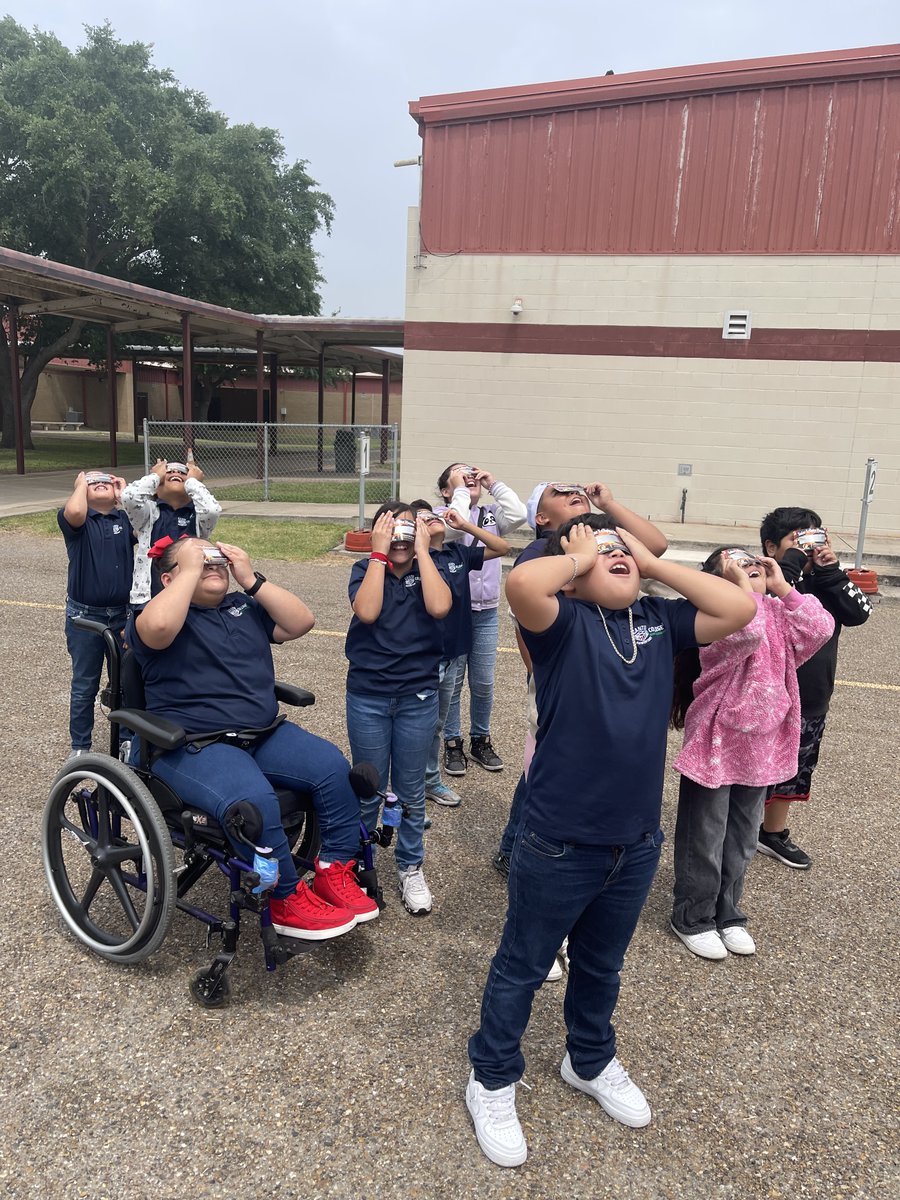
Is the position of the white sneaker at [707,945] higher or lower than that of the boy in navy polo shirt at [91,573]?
lower

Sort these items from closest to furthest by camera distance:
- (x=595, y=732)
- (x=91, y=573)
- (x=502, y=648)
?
1. (x=595, y=732)
2. (x=91, y=573)
3. (x=502, y=648)

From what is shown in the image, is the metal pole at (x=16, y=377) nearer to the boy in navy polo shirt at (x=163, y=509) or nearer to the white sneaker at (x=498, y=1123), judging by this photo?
the boy in navy polo shirt at (x=163, y=509)

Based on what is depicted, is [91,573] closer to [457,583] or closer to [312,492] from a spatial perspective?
[457,583]

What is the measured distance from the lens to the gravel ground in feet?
6.97

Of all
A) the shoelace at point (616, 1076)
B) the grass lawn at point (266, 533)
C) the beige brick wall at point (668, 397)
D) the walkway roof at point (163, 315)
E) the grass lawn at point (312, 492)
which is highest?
the walkway roof at point (163, 315)

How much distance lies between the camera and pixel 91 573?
13.8 ft

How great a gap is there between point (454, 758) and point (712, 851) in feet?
6.14

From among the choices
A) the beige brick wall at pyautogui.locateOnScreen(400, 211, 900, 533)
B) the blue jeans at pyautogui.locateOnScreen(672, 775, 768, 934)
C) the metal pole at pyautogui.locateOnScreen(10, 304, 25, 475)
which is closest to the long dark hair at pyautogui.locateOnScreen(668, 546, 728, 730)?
the blue jeans at pyautogui.locateOnScreen(672, 775, 768, 934)

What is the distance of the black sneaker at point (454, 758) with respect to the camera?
466 centimetres

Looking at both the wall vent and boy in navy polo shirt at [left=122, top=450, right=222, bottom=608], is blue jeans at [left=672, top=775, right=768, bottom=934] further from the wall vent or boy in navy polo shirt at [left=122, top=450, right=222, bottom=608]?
the wall vent

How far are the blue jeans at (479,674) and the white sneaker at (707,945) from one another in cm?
177

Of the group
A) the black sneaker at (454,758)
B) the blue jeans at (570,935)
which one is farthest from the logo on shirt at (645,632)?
the black sneaker at (454,758)

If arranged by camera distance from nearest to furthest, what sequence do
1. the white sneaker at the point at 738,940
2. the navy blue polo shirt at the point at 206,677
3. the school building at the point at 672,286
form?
the navy blue polo shirt at the point at 206,677, the white sneaker at the point at 738,940, the school building at the point at 672,286

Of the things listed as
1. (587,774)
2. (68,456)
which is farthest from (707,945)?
(68,456)
